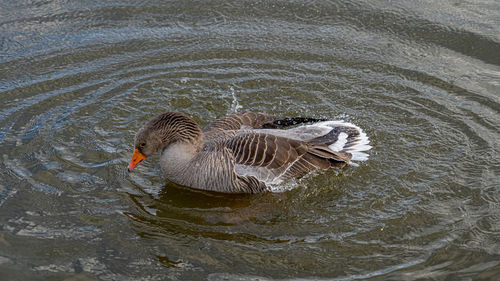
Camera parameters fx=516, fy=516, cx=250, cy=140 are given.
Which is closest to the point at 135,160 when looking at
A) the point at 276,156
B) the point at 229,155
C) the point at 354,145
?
the point at 229,155

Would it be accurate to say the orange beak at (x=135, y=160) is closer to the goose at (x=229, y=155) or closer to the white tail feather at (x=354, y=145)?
the goose at (x=229, y=155)

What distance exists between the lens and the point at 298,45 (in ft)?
32.5

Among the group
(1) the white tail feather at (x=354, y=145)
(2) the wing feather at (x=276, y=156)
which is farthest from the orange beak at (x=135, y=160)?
(1) the white tail feather at (x=354, y=145)

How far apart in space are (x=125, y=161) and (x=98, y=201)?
2.84 ft

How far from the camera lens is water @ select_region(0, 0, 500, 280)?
556cm

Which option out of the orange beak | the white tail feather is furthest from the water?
the orange beak

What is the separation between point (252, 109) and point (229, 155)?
191 centimetres

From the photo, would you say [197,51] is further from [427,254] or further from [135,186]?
[427,254]

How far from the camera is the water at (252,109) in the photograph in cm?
556

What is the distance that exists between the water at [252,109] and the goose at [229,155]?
21 cm

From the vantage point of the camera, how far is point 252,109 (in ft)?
27.5

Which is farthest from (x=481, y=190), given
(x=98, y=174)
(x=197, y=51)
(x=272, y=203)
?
(x=197, y=51)

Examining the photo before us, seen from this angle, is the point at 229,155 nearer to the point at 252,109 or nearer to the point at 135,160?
the point at 135,160

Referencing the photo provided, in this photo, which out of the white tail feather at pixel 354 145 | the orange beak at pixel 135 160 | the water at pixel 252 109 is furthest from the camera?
the white tail feather at pixel 354 145
